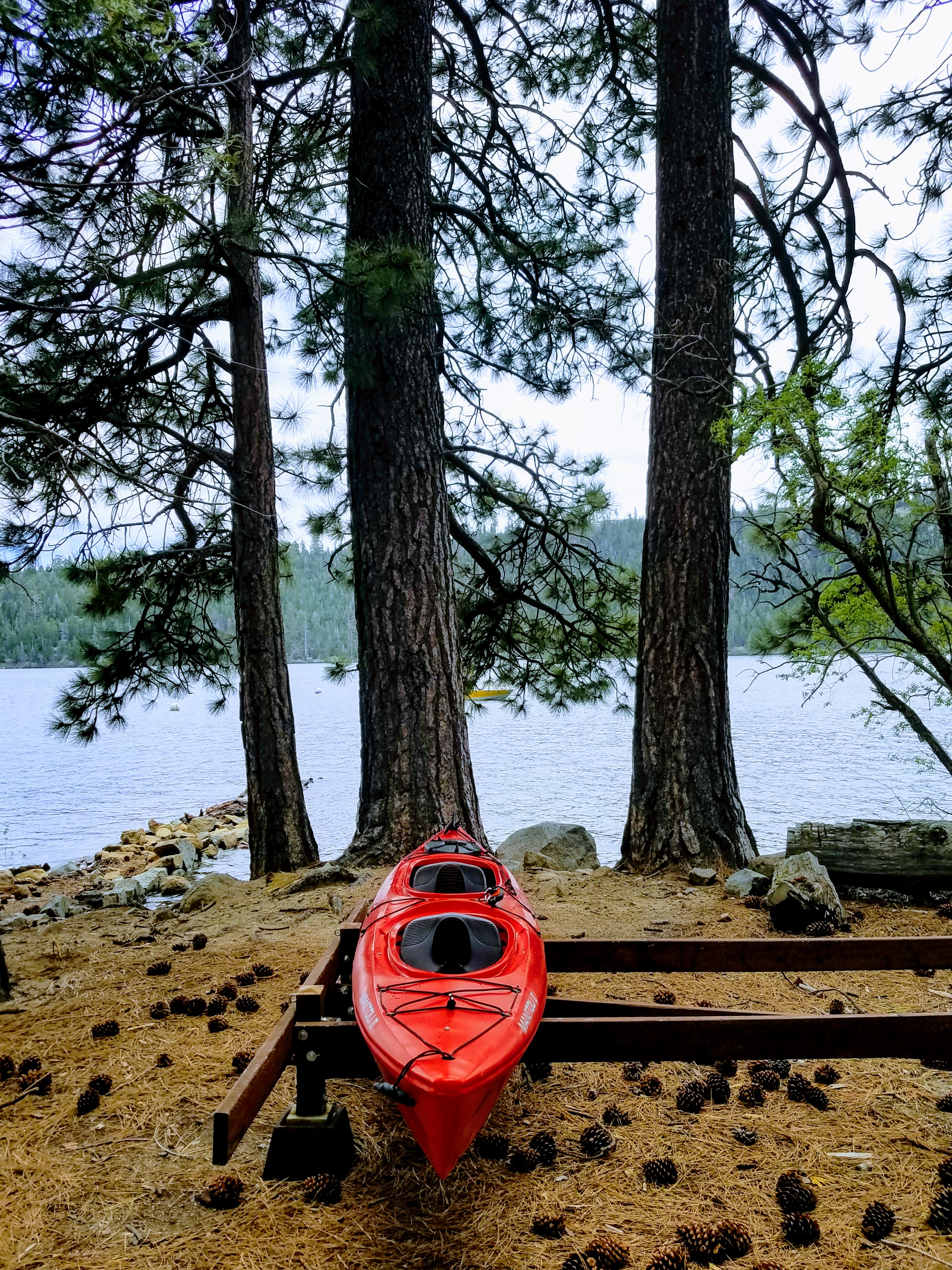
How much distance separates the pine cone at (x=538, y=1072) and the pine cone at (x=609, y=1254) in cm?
82

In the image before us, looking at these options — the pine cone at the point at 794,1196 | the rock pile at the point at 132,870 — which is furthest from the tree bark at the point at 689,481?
the rock pile at the point at 132,870

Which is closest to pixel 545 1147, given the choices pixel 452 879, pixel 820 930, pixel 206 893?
pixel 452 879

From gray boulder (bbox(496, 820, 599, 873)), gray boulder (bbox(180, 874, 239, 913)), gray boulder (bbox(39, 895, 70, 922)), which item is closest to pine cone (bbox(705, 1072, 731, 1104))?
gray boulder (bbox(496, 820, 599, 873))

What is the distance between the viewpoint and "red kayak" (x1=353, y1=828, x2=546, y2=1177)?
1.77 metres

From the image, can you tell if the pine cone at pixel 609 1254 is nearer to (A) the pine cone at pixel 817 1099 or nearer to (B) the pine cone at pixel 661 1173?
(B) the pine cone at pixel 661 1173

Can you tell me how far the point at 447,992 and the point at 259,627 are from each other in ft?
15.0

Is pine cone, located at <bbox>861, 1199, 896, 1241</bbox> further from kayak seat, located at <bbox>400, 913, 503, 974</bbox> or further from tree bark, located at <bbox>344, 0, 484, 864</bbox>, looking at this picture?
tree bark, located at <bbox>344, 0, 484, 864</bbox>

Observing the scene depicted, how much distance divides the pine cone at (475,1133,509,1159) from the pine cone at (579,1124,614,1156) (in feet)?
0.70

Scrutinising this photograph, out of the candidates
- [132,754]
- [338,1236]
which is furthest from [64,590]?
[132,754]

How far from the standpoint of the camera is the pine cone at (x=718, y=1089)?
2.40 metres

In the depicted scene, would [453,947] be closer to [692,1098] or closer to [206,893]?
[692,1098]

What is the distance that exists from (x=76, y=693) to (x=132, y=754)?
1526cm

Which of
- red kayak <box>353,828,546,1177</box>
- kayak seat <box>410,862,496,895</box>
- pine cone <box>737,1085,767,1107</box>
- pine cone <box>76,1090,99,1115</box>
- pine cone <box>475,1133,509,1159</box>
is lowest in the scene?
pine cone <box>76,1090,99,1115</box>

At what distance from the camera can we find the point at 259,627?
244 inches
